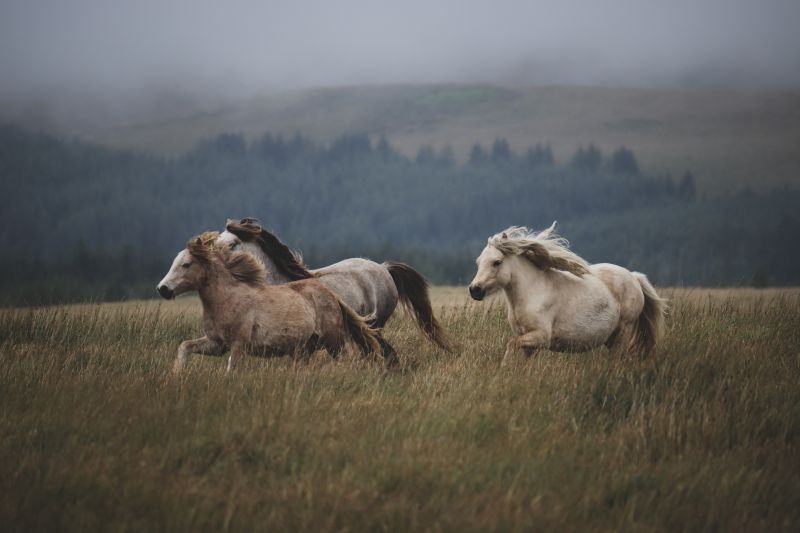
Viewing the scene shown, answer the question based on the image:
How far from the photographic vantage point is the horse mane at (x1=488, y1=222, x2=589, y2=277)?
8.34 meters

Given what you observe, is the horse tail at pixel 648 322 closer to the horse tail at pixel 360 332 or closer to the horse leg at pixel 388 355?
the horse leg at pixel 388 355

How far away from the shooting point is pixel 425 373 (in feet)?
26.7

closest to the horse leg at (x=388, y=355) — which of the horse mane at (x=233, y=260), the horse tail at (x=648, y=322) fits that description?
the horse mane at (x=233, y=260)

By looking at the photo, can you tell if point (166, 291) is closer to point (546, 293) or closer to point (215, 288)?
point (215, 288)

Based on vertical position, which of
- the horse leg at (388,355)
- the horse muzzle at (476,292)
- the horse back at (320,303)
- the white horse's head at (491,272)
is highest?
the white horse's head at (491,272)

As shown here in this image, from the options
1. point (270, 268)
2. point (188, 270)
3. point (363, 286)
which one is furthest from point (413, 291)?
point (188, 270)

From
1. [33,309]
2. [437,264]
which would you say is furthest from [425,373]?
[437,264]

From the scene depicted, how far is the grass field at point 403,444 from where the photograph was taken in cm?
471

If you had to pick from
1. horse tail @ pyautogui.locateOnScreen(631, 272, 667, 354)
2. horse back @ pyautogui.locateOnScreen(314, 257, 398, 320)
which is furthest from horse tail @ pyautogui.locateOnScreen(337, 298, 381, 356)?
horse tail @ pyautogui.locateOnScreen(631, 272, 667, 354)

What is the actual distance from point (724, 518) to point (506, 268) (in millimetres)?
3845

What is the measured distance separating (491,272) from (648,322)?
85.2 inches

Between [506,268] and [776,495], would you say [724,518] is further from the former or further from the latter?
[506,268]

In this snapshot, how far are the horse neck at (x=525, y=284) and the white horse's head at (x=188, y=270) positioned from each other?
120 inches

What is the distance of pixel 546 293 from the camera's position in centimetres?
841
